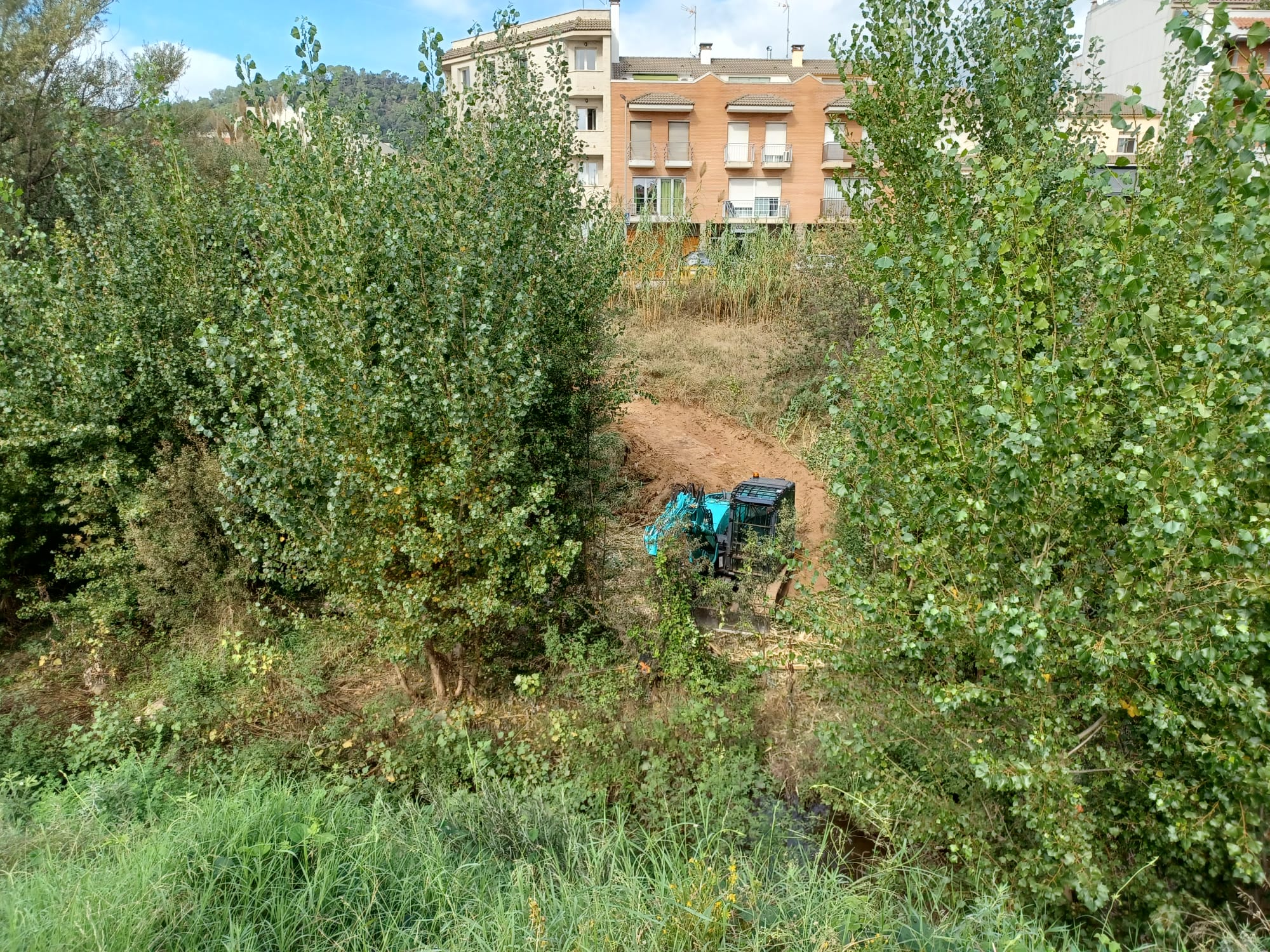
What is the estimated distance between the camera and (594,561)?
779 centimetres

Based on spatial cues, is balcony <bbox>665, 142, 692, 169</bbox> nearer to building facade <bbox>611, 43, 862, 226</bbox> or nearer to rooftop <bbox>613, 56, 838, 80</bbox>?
building facade <bbox>611, 43, 862, 226</bbox>

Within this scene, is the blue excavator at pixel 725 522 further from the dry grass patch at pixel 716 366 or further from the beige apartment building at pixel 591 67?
the beige apartment building at pixel 591 67

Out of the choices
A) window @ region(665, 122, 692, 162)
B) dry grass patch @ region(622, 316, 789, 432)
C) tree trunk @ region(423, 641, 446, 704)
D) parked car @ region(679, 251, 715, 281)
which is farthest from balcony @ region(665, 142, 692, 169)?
tree trunk @ region(423, 641, 446, 704)

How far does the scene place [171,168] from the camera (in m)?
8.09

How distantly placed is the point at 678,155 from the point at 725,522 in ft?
83.9

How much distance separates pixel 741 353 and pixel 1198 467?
13.8m

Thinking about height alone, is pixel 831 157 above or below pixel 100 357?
above

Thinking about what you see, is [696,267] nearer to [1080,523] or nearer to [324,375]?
[324,375]

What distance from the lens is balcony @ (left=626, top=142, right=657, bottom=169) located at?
1199 inches

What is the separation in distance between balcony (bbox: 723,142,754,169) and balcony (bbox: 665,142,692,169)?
4.69 feet

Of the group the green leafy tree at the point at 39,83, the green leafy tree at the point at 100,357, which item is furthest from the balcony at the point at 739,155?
the green leafy tree at the point at 100,357

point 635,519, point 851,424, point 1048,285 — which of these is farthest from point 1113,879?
point 635,519

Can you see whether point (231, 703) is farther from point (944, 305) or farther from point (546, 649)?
point (944, 305)

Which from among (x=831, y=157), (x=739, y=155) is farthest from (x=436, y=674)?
(x=831, y=157)
